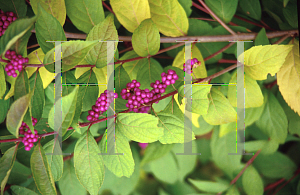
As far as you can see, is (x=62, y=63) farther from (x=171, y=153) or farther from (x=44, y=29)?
(x=171, y=153)

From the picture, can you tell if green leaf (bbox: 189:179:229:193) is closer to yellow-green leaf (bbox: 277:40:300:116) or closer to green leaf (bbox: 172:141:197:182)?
green leaf (bbox: 172:141:197:182)

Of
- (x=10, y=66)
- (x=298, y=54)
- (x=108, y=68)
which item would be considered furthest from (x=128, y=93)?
(x=298, y=54)

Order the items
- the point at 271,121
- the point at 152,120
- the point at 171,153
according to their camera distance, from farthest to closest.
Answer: the point at 171,153
the point at 271,121
the point at 152,120

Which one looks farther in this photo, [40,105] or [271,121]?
[271,121]

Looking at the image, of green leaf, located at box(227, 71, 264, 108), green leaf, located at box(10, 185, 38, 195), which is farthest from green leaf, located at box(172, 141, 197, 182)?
green leaf, located at box(10, 185, 38, 195)

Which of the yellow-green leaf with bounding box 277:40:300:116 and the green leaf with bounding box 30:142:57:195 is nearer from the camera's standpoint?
the green leaf with bounding box 30:142:57:195

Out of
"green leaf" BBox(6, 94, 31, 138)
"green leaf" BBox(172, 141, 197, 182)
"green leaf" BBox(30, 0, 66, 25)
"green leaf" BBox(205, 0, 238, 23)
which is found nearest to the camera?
"green leaf" BBox(6, 94, 31, 138)

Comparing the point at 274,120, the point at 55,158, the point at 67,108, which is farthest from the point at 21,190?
the point at 274,120
